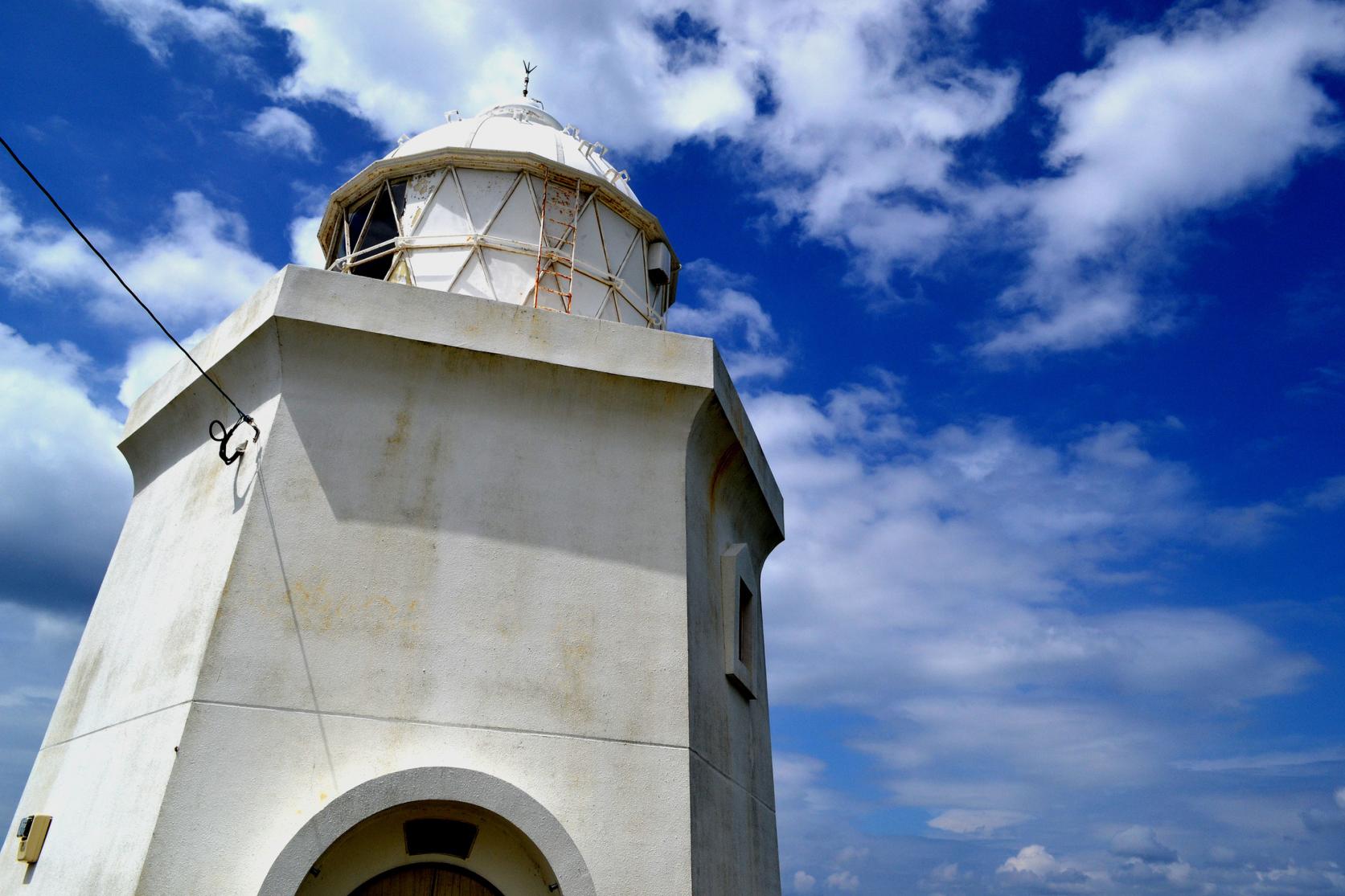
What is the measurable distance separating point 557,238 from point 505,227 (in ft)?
1.62

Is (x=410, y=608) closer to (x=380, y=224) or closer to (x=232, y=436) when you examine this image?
(x=232, y=436)

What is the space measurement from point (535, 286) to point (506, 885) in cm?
494

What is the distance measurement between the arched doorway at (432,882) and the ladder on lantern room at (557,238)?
4.62 m

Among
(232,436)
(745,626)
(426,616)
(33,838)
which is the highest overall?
(232,436)

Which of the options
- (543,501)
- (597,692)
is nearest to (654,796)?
(597,692)

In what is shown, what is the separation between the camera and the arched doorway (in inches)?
260

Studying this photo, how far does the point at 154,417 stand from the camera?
8.62 m

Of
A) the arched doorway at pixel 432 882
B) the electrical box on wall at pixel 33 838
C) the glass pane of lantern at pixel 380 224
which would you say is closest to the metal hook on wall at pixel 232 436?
the glass pane of lantern at pixel 380 224

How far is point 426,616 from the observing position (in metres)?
6.93

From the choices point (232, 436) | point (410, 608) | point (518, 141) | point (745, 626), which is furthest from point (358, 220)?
point (745, 626)

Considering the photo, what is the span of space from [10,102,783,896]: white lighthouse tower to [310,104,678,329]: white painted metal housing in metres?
0.05

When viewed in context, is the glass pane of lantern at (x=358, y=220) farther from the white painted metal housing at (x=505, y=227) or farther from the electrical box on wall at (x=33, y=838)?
the electrical box on wall at (x=33, y=838)

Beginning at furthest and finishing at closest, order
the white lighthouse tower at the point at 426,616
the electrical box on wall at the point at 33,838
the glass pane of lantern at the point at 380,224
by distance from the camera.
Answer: the glass pane of lantern at the point at 380,224 < the electrical box on wall at the point at 33,838 < the white lighthouse tower at the point at 426,616

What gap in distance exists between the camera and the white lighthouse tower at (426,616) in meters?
6.33
